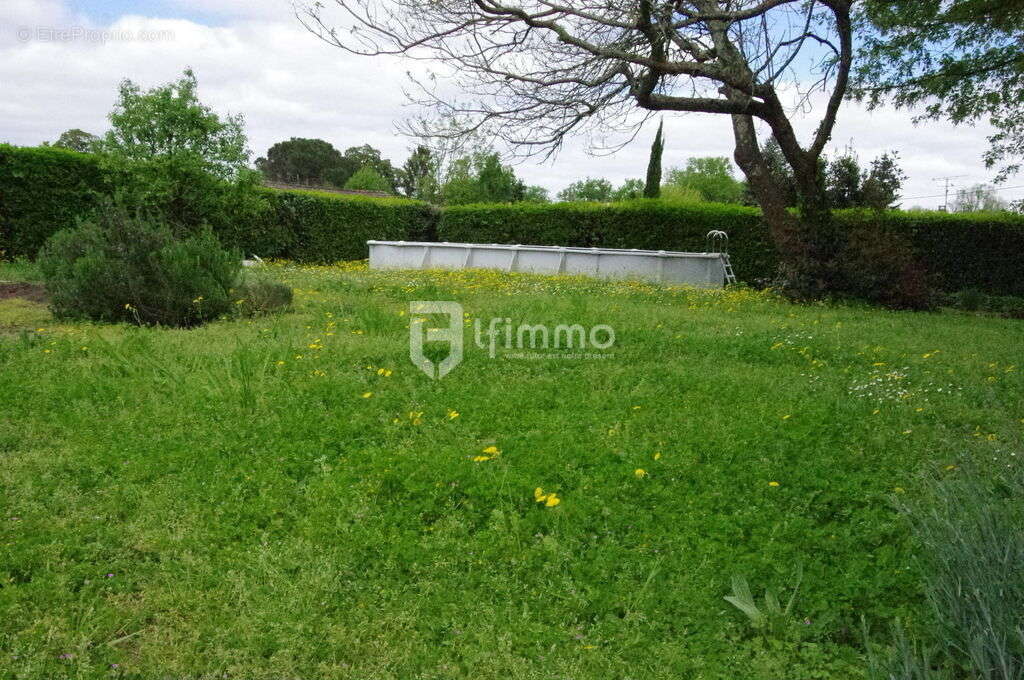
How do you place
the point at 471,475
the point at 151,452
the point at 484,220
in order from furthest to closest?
the point at 484,220 → the point at 151,452 → the point at 471,475

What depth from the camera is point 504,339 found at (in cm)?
711

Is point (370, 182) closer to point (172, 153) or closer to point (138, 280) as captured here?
point (172, 153)

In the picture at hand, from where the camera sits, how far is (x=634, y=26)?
24.3ft

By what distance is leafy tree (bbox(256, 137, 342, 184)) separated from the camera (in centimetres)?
6744

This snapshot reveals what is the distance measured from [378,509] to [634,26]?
6034 millimetres

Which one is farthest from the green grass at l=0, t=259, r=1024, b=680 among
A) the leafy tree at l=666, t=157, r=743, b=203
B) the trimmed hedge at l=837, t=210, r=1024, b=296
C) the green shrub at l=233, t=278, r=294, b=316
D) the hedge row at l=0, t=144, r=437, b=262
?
the leafy tree at l=666, t=157, r=743, b=203

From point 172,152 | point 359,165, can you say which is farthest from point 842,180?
point 359,165

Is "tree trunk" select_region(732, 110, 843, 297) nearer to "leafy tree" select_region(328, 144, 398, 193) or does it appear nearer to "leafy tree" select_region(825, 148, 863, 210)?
"leafy tree" select_region(825, 148, 863, 210)

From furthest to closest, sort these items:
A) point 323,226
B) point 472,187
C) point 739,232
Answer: point 472,187 < point 323,226 < point 739,232

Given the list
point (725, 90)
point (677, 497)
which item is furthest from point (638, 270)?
point (677, 497)

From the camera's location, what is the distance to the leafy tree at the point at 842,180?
2628 cm

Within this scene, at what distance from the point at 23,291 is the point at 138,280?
12.0 ft

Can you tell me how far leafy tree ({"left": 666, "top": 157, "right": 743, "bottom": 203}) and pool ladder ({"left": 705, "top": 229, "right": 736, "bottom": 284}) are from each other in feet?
113

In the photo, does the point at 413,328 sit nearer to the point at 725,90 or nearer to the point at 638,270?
the point at 725,90
